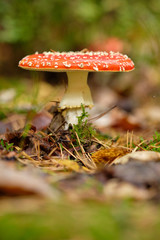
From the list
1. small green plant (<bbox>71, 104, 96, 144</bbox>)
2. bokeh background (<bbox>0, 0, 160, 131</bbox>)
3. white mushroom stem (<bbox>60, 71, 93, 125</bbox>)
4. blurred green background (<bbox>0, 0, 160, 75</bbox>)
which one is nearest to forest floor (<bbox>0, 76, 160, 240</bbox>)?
small green plant (<bbox>71, 104, 96, 144</bbox>)

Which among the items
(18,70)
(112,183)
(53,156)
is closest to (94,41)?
(18,70)

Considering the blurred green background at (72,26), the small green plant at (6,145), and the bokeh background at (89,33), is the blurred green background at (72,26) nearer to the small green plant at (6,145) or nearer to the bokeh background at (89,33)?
the bokeh background at (89,33)

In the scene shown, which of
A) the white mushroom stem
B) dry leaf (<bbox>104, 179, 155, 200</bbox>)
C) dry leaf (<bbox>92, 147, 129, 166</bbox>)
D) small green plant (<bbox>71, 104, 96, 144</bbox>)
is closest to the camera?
dry leaf (<bbox>104, 179, 155, 200</bbox>)

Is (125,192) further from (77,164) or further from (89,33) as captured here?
(89,33)

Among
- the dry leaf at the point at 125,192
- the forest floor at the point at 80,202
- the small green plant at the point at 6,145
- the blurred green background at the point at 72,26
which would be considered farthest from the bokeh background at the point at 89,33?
the dry leaf at the point at 125,192

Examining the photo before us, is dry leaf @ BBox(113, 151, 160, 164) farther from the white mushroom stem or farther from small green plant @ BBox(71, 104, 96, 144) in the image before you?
the white mushroom stem

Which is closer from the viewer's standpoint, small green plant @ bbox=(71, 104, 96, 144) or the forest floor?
the forest floor

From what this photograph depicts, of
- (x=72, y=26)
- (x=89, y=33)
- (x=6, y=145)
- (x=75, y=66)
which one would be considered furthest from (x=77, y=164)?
(x=72, y=26)

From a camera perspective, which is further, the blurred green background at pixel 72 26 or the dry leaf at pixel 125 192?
the blurred green background at pixel 72 26
